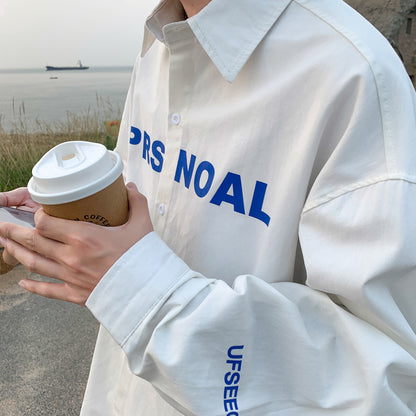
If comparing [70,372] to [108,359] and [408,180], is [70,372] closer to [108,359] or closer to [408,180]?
[108,359]

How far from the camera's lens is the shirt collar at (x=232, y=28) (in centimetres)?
81

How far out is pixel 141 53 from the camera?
1234 mm

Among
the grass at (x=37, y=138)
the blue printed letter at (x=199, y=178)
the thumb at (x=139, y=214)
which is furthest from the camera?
the grass at (x=37, y=138)

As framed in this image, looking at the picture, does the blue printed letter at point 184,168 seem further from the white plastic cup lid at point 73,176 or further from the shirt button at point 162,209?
the white plastic cup lid at point 73,176

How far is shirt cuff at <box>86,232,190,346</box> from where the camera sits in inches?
29.0

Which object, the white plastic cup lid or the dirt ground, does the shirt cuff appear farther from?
the dirt ground

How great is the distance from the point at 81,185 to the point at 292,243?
42 centimetres

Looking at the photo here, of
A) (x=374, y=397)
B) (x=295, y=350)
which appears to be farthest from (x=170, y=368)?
(x=374, y=397)

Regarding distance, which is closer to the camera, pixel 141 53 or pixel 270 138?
pixel 270 138

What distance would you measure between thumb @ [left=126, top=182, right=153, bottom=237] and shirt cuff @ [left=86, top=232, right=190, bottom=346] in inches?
1.2

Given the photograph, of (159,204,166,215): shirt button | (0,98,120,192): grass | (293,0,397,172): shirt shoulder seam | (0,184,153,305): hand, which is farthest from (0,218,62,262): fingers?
(0,98,120,192): grass

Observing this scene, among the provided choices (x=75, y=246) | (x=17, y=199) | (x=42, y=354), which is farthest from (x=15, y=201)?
(x=42, y=354)

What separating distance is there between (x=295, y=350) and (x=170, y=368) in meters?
0.23

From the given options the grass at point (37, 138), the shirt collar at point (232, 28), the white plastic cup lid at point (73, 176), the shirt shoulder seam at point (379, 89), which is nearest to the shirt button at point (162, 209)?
the white plastic cup lid at point (73, 176)
